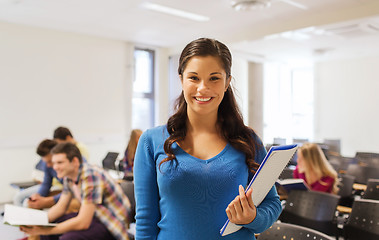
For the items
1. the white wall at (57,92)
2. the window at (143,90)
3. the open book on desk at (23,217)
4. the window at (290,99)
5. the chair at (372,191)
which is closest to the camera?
the open book on desk at (23,217)

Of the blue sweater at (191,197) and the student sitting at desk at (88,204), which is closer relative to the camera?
the blue sweater at (191,197)

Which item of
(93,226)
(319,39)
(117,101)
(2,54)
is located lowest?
(93,226)

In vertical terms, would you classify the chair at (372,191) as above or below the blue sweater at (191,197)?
below

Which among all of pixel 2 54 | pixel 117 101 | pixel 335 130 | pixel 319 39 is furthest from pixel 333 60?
pixel 2 54

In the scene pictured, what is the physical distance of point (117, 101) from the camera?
7.90 metres

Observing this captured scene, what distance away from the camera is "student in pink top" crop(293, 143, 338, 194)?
11.6ft

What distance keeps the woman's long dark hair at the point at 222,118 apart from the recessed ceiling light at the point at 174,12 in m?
4.46

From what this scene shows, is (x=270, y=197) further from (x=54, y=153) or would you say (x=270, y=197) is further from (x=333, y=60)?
(x=333, y=60)

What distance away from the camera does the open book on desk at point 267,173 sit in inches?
36.3

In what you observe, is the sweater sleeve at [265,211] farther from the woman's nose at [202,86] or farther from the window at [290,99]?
the window at [290,99]

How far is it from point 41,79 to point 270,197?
21.3ft

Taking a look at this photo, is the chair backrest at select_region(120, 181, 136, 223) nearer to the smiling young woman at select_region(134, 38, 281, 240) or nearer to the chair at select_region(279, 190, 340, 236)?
the chair at select_region(279, 190, 340, 236)

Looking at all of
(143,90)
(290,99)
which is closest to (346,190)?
(143,90)

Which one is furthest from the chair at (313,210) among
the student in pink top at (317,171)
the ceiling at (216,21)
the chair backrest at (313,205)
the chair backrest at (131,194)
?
the ceiling at (216,21)
